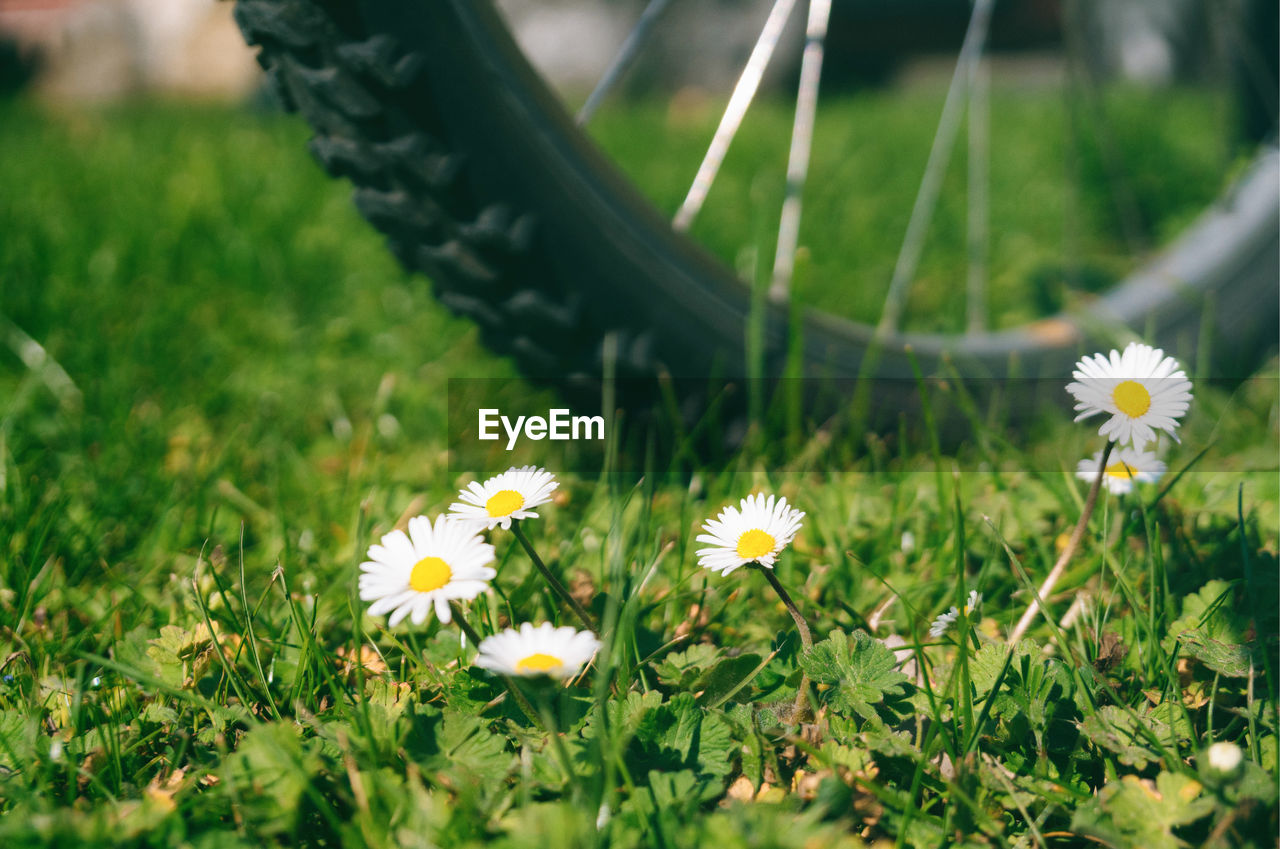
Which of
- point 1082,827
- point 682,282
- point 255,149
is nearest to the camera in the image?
point 1082,827

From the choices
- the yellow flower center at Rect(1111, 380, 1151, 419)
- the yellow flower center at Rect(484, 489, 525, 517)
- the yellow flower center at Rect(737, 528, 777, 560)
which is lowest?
the yellow flower center at Rect(737, 528, 777, 560)

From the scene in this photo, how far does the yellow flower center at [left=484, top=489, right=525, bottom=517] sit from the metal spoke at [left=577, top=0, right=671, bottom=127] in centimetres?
51

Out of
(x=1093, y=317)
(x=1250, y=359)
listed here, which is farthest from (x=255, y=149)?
(x=1250, y=359)

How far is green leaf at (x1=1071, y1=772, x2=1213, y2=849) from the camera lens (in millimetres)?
544

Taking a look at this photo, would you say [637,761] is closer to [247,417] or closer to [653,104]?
[247,417]

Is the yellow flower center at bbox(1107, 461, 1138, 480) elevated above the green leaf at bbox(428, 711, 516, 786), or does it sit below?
above

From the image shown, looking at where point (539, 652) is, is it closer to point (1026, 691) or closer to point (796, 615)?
point (796, 615)

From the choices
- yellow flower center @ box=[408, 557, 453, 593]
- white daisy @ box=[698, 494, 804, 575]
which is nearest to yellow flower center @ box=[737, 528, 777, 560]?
white daisy @ box=[698, 494, 804, 575]

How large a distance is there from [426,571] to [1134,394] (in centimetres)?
52

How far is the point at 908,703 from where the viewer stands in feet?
2.14

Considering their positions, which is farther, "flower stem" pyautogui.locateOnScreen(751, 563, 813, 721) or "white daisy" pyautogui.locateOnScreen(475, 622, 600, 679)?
"flower stem" pyautogui.locateOnScreen(751, 563, 813, 721)

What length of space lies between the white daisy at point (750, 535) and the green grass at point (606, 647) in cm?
7

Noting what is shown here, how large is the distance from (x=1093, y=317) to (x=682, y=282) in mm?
664

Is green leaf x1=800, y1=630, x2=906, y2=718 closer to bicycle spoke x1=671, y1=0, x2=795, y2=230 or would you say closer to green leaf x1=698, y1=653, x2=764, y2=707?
green leaf x1=698, y1=653, x2=764, y2=707
